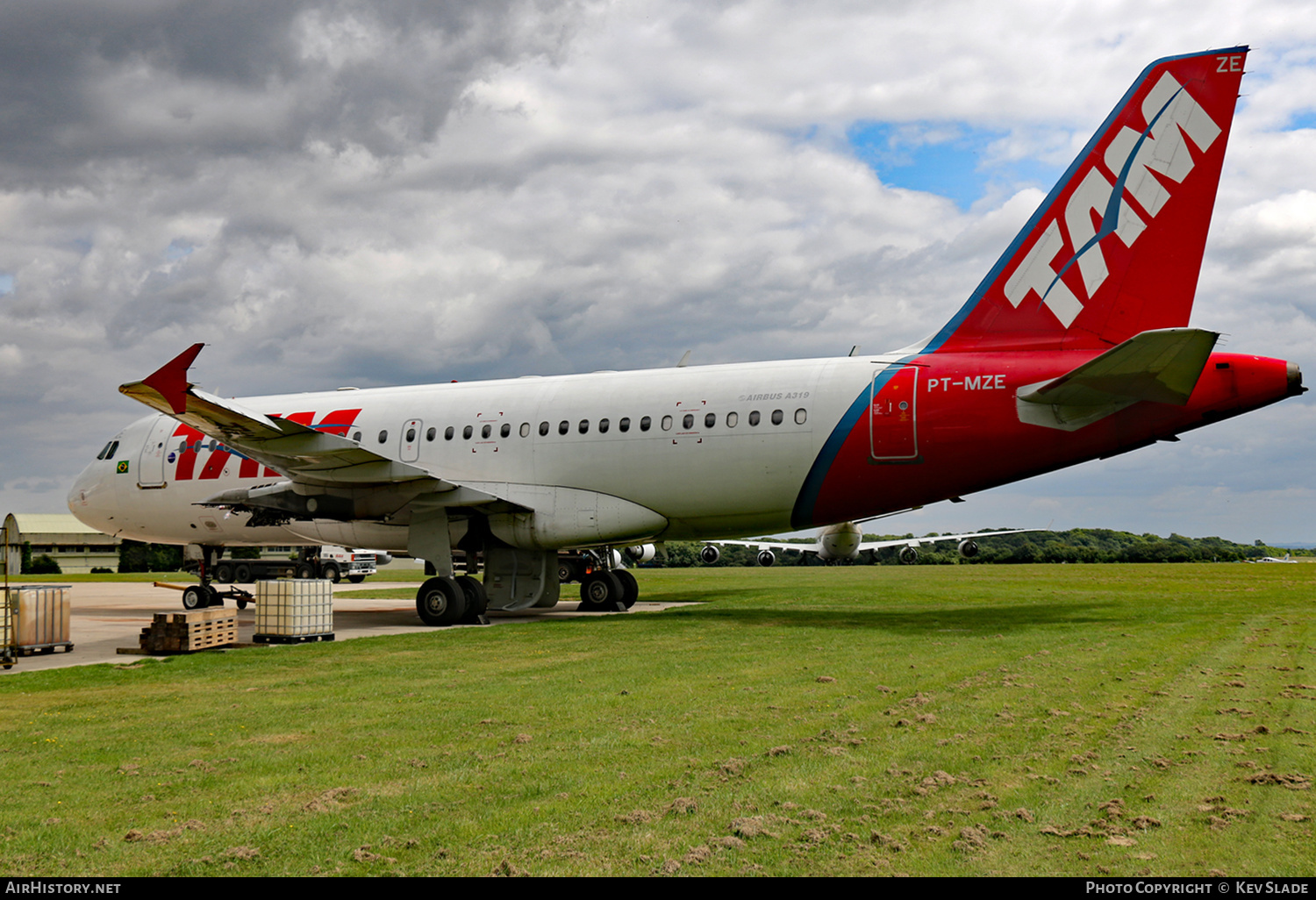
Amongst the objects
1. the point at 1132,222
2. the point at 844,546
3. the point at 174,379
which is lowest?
the point at 844,546

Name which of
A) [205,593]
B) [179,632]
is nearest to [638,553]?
[205,593]

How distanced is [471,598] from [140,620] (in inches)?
285

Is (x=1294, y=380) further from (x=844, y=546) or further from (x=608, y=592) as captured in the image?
(x=844, y=546)

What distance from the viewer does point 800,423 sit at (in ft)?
51.3

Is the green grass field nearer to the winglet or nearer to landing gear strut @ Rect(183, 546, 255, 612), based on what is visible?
the winglet

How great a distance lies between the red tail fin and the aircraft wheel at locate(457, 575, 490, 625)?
379 inches

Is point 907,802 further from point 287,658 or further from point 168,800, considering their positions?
point 287,658

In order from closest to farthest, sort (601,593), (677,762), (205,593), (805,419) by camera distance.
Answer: (677,762), (805,419), (205,593), (601,593)

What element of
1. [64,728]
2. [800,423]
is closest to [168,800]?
[64,728]

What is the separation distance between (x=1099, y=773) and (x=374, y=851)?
153 inches

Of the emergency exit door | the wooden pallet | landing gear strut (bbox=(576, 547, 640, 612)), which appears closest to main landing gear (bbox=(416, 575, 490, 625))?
the wooden pallet

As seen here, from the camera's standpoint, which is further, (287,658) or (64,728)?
(287,658)

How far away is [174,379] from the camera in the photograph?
13.9 meters

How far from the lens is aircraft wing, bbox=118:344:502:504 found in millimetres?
14172
